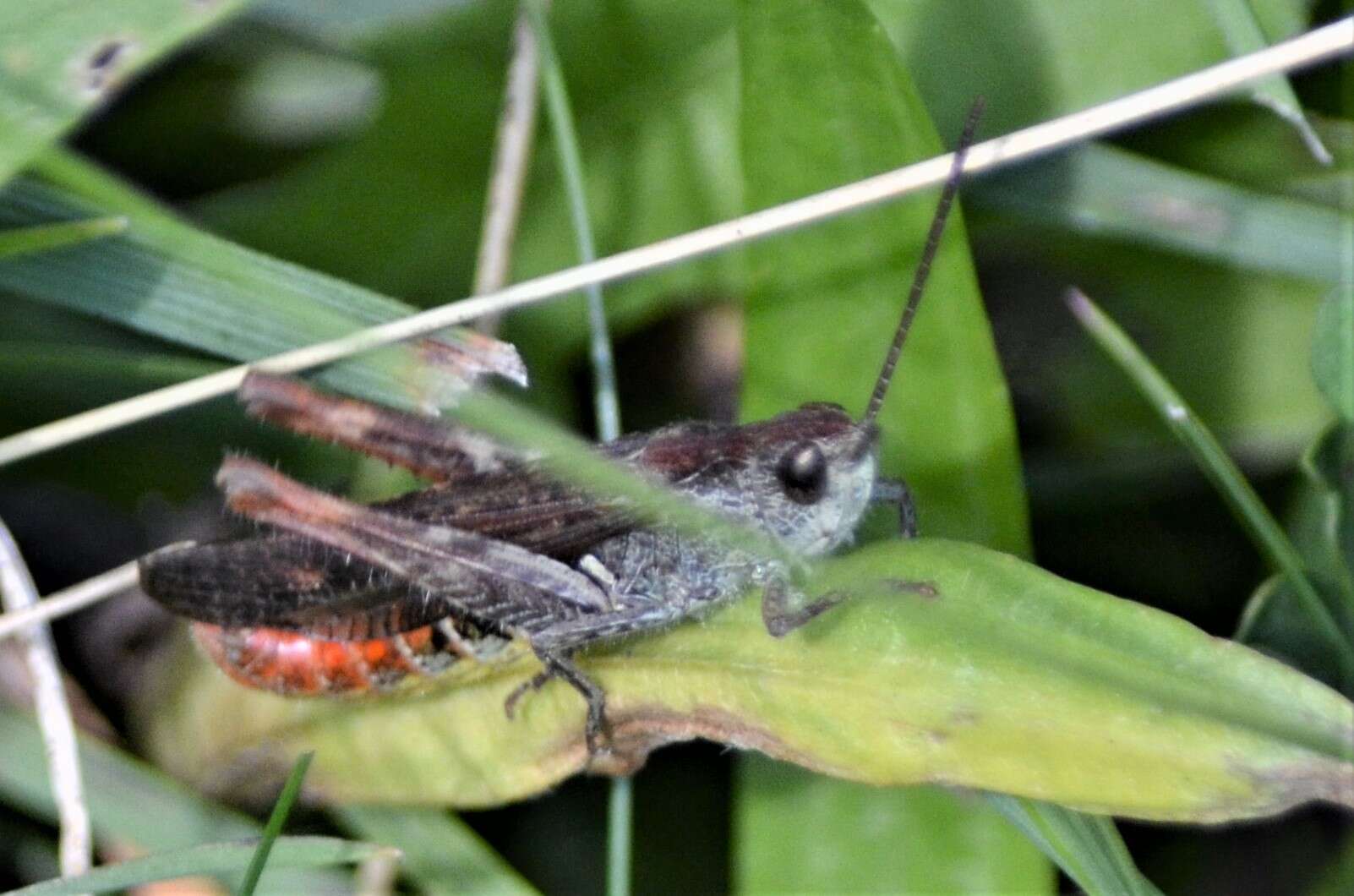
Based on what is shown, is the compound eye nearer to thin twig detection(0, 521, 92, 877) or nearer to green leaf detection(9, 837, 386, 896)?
green leaf detection(9, 837, 386, 896)

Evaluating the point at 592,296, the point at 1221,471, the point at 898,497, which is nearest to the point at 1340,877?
the point at 1221,471

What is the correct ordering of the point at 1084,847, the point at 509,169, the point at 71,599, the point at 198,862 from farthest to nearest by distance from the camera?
1. the point at 509,169
2. the point at 71,599
3. the point at 198,862
4. the point at 1084,847

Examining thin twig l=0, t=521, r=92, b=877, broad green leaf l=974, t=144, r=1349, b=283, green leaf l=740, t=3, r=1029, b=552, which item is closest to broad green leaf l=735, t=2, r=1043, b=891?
green leaf l=740, t=3, r=1029, b=552

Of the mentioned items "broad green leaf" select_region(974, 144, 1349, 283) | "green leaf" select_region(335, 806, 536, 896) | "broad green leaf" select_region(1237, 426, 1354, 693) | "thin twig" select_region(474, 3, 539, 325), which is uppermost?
"thin twig" select_region(474, 3, 539, 325)

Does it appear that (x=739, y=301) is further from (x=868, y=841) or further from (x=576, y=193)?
(x=868, y=841)

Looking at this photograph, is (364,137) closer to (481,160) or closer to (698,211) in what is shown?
(481,160)

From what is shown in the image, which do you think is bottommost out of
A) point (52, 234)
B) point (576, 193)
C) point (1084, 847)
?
point (1084, 847)

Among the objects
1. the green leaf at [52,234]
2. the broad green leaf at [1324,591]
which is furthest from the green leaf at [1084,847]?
the green leaf at [52,234]
